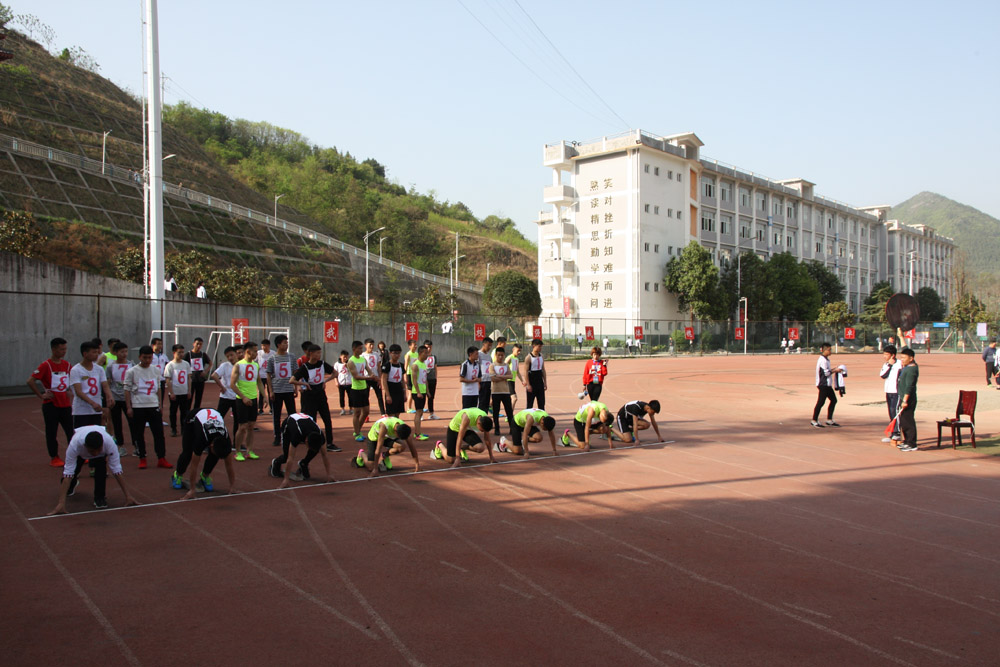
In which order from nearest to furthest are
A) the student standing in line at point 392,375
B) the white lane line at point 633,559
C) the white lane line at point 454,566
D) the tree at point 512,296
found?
the white lane line at point 454,566
the white lane line at point 633,559
the student standing in line at point 392,375
the tree at point 512,296

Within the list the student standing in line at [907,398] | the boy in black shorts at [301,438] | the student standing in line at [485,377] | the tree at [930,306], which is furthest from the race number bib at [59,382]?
the tree at [930,306]

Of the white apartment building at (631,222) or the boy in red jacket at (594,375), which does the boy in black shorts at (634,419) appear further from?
the white apartment building at (631,222)

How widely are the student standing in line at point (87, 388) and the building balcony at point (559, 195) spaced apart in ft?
193

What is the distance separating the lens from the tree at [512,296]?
57.8m

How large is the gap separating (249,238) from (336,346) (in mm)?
39660

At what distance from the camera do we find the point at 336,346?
32.1m

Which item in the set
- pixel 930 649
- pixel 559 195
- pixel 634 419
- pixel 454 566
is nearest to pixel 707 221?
pixel 559 195

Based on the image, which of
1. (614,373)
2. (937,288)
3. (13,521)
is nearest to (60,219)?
(614,373)

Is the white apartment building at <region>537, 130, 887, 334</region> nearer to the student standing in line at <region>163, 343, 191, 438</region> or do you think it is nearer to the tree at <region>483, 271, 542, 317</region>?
the tree at <region>483, 271, 542, 317</region>

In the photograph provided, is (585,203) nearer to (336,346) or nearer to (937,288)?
(336,346)

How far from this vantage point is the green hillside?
56.0 meters

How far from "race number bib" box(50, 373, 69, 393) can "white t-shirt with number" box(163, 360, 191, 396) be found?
168 centimetres

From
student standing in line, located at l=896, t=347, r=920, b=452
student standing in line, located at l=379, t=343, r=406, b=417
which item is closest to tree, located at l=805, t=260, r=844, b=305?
student standing in line, located at l=896, t=347, r=920, b=452

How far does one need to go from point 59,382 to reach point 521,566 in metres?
7.40
